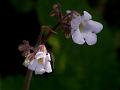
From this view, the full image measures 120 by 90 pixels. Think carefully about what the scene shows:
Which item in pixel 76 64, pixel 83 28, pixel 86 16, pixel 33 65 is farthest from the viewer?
pixel 76 64

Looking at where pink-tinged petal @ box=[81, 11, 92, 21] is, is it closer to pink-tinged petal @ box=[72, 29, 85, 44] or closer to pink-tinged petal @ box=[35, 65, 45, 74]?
pink-tinged petal @ box=[72, 29, 85, 44]

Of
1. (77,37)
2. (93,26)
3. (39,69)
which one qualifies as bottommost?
(39,69)

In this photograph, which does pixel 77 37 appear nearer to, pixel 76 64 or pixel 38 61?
pixel 38 61

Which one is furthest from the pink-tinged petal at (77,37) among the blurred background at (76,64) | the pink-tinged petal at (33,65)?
the blurred background at (76,64)

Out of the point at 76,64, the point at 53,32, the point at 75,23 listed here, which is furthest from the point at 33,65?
the point at 76,64

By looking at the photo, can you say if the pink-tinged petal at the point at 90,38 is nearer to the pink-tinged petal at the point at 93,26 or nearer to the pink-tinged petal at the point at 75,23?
the pink-tinged petal at the point at 93,26

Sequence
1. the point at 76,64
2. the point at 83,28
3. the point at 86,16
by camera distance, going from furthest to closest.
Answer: the point at 76,64 → the point at 83,28 → the point at 86,16

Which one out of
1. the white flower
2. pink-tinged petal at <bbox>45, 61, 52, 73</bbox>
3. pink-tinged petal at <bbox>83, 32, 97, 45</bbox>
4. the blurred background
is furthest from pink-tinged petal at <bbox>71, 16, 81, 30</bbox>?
the blurred background
